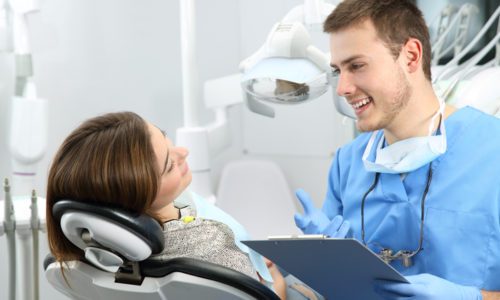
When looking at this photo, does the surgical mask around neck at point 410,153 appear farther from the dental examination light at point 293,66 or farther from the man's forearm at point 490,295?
the man's forearm at point 490,295

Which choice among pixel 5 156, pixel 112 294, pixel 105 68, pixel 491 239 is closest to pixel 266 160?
pixel 105 68

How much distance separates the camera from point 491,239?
1.39 metres

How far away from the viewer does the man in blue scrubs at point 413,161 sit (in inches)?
55.4

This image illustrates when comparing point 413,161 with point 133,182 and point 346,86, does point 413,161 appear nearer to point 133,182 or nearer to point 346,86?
point 346,86

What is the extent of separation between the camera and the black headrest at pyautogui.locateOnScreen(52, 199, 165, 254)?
1.07 meters

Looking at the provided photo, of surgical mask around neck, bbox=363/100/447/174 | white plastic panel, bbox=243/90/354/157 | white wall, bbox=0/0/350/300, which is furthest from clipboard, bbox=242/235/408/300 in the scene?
white plastic panel, bbox=243/90/354/157

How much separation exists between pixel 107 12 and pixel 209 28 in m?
0.52

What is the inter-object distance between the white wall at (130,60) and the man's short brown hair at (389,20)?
1.21m

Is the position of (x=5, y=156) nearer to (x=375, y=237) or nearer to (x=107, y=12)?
(x=107, y=12)

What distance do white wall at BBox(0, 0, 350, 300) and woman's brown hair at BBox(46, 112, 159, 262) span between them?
117 cm

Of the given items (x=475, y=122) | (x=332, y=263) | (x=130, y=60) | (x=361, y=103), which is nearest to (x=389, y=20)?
(x=361, y=103)

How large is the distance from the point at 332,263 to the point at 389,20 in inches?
23.4

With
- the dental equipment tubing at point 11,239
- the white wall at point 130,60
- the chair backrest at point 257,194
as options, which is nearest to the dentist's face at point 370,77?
the dental equipment tubing at point 11,239

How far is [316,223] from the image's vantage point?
1516mm
